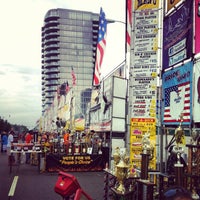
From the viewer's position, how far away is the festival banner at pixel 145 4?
873cm

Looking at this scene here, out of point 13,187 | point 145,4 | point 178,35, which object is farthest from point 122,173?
point 13,187

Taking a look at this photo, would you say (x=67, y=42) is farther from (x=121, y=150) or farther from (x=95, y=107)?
(x=121, y=150)

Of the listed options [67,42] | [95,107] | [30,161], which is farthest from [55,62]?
[30,161]

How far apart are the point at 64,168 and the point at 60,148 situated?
4463mm

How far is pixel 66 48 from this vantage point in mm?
168625

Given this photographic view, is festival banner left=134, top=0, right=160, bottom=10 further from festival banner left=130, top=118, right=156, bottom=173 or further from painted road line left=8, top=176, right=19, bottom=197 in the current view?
painted road line left=8, top=176, right=19, bottom=197

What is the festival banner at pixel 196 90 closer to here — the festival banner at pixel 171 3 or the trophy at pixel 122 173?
the festival banner at pixel 171 3

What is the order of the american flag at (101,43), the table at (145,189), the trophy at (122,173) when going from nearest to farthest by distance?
1. the table at (145,189)
2. the trophy at (122,173)
3. the american flag at (101,43)

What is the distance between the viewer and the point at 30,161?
72.6 ft

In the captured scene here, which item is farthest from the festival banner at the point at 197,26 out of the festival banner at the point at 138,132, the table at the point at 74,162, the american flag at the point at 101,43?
the table at the point at 74,162

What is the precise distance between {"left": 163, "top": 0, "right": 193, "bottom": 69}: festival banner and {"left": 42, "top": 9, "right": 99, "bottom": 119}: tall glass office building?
153 meters

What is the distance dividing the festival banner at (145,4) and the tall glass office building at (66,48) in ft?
501

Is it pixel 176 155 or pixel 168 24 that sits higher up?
pixel 168 24

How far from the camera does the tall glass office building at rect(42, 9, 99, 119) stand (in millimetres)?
164375
